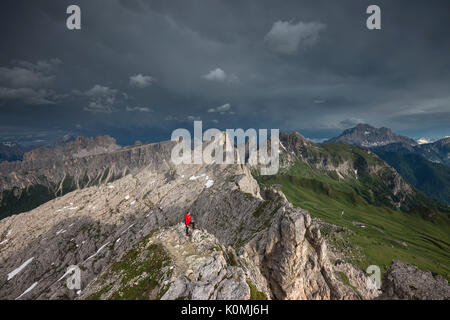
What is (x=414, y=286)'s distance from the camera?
1030 inches

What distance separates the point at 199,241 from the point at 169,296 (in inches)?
441

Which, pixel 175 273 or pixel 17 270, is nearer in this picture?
pixel 175 273

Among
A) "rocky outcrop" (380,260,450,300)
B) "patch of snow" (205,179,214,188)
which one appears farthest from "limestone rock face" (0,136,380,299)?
"rocky outcrop" (380,260,450,300)

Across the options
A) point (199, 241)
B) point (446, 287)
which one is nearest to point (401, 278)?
point (446, 287)

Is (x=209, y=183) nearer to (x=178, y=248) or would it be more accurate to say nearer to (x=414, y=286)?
(x=178, y=248)

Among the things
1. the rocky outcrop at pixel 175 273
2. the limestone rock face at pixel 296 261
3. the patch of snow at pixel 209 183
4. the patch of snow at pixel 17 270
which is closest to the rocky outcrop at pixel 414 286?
the limestone rock face at pixel 296 261

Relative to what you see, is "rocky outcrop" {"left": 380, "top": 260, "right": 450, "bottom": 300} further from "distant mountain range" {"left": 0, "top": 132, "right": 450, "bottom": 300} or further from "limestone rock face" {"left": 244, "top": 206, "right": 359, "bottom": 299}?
"limestone rock face" {"left": 244, "top": 206, "right": 359, "bottom": 299}

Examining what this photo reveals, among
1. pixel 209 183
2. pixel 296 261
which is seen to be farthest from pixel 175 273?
pixel 209 183

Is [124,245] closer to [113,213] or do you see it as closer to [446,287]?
[113,213]

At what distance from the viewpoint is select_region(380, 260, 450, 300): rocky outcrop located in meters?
24.1

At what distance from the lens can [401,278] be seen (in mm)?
27438

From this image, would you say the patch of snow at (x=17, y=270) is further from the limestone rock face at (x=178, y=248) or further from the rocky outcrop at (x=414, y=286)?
the rocky outcrop at (x=414, y=286)

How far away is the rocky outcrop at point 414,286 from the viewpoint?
24.1 m

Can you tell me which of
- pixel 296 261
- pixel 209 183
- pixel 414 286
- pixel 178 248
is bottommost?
pixel 296 261
